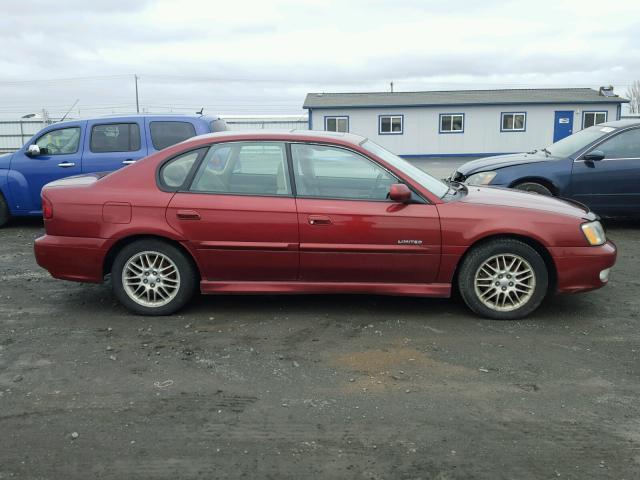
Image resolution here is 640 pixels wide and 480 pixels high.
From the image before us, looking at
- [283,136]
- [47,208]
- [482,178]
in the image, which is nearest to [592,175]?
[482,178]

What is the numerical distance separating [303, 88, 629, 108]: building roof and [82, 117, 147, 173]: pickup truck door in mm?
21314

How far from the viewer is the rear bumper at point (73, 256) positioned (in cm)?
522

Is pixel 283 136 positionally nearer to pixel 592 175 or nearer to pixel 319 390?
pixel 319 390

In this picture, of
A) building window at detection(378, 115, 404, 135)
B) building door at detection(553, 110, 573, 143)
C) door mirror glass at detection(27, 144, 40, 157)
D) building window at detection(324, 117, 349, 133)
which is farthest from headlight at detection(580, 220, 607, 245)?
building door at detection(553, 110, 573, 143)

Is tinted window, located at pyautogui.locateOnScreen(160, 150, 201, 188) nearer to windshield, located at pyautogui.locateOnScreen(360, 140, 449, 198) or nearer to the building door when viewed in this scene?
windshield, located at pyautogui.locateOnScreen(360, 140, 449, 198)

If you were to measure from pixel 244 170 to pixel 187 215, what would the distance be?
60cm

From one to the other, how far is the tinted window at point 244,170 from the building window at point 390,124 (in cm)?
2610

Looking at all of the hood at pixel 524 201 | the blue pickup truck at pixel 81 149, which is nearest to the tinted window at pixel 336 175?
the hood at pixel 524 201

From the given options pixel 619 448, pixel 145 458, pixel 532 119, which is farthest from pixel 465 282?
pixel 532 119

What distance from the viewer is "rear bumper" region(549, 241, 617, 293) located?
508 cm

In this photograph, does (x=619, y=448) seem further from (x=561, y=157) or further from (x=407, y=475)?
(x=561, y=157)

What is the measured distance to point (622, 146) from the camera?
8898 millimetres

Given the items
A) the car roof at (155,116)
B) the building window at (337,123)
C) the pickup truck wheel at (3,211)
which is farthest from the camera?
the building window at (337,123)

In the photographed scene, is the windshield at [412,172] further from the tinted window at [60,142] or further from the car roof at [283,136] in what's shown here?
the tinted window at [60,142]
